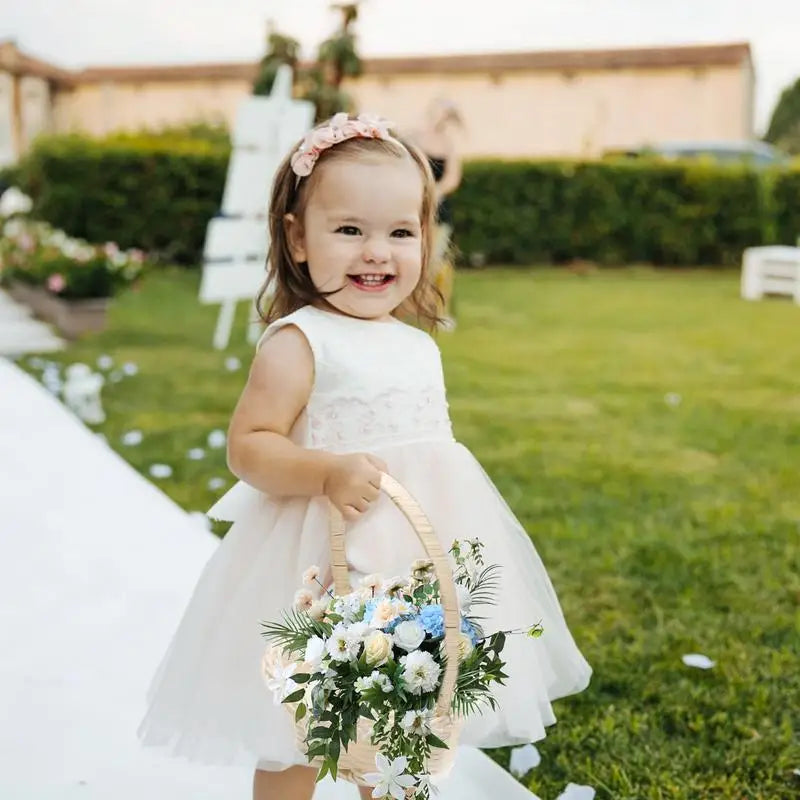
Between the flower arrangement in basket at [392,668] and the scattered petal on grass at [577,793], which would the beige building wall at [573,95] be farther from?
the flower arrangement in basket at [392,668]

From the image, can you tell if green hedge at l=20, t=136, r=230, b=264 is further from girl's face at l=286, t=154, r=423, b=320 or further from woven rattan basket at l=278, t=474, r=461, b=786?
woven rattan basket at l=278, t=474, r=461, b=786

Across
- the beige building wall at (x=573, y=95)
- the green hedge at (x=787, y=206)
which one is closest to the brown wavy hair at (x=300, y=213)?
the green hedge at (x=787, y=206)

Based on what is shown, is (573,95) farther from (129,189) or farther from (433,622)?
(433,622)

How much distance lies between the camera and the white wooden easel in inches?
268

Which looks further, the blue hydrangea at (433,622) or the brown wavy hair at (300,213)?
the brown wavy hair at (300,213)

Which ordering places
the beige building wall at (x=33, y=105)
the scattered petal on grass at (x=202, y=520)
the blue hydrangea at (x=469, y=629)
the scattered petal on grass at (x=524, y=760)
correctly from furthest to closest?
the beige building wall at (x=33, y=105), the scattered petal on grass at (x=202, y=520), the scattered petal on grass at (x=524, y=760), the blue hydrangea at (x=469, y=629)

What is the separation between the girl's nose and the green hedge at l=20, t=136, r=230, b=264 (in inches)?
469

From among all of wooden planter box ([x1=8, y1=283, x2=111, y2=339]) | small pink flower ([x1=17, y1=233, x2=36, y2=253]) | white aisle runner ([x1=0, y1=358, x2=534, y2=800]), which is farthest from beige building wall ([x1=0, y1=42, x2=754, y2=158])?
white aisle runner ([x1=0, y1=358, x2=534, y2=800])

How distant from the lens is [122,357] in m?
6.86

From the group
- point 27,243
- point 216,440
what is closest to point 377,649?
point 216,440

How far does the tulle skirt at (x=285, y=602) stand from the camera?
155 cm

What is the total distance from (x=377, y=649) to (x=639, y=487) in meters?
3.10

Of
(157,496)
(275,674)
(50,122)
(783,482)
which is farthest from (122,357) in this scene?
(50,122)

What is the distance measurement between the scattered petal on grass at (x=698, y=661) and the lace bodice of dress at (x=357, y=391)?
127 centimetres
